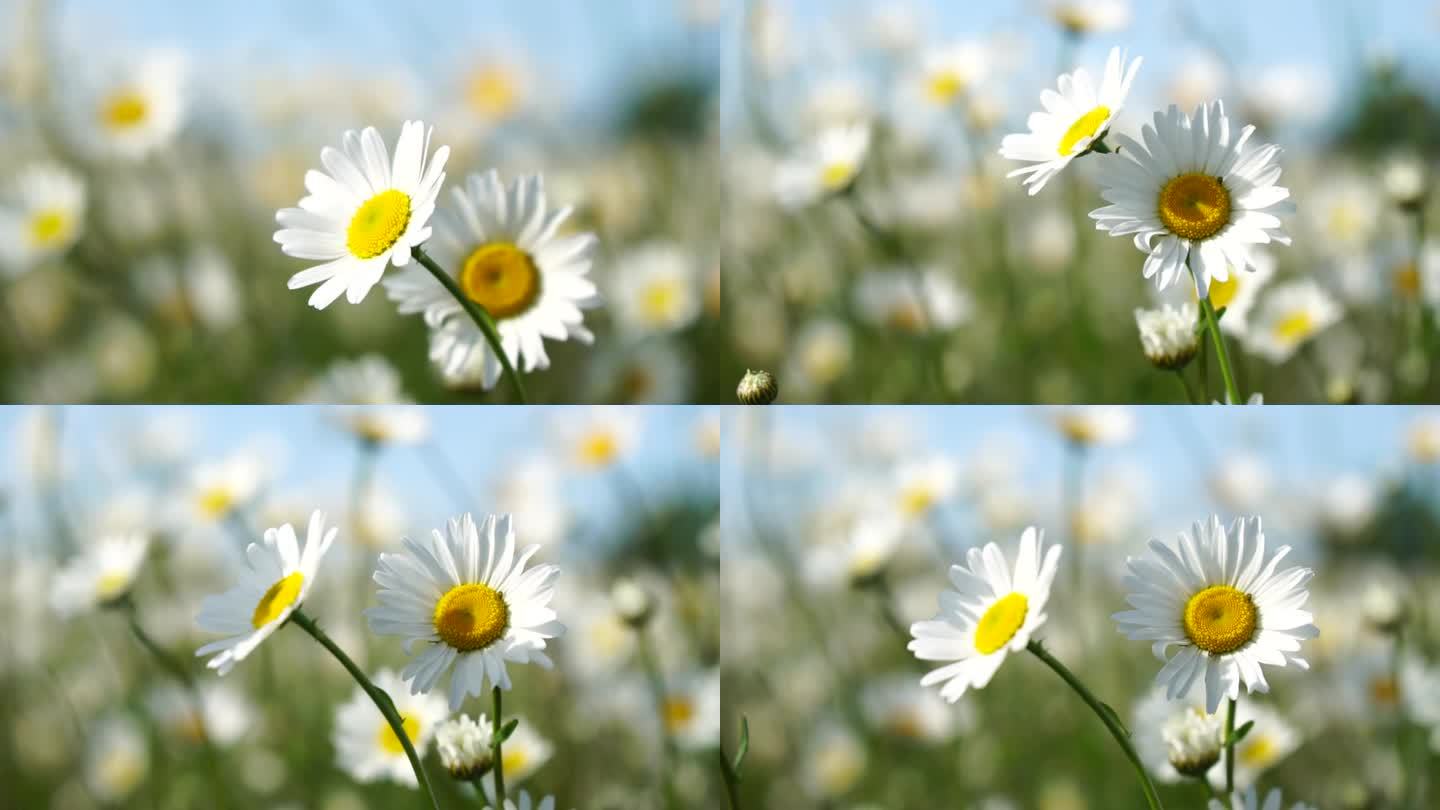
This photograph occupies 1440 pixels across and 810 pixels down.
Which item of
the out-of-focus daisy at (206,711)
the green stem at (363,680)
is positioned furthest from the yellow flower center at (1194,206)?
the out-of-focus daisy at (206,711)

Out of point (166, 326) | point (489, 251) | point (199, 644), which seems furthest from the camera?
point (166, 326)

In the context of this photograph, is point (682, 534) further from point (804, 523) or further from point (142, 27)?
point (142, 27)

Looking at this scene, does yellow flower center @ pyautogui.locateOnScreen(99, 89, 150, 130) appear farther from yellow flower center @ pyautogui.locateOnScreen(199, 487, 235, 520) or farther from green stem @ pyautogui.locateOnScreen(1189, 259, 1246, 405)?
green stem @ pyautogui.locateOnScreen(1189, 259, 1246, 405)

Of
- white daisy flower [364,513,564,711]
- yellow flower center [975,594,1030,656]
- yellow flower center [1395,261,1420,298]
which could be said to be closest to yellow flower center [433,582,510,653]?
white daisy flower [364,513,564,711]

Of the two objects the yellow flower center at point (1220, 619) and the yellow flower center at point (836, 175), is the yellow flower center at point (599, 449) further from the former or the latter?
the yellow flower center at point (1220, 619)

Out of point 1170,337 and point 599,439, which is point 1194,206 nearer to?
point 1170,337

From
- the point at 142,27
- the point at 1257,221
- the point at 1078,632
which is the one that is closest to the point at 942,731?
the point at 1078,632
